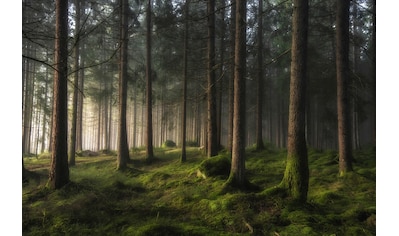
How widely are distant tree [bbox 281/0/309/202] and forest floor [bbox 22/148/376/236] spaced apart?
360 millimetres

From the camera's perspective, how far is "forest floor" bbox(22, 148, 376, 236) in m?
4.72

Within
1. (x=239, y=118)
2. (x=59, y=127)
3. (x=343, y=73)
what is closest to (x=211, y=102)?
(x=239, y=118)

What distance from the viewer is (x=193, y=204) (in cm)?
604

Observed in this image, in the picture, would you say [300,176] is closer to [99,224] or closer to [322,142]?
[99,224]

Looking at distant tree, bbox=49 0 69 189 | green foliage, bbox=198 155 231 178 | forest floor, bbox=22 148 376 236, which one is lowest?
forest floor, bbox=22 148 376 236

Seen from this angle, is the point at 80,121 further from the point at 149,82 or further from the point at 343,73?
the point at 343,73

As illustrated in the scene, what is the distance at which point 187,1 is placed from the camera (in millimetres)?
10172

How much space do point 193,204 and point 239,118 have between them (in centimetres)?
243

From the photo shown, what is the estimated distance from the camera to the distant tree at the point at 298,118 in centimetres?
524

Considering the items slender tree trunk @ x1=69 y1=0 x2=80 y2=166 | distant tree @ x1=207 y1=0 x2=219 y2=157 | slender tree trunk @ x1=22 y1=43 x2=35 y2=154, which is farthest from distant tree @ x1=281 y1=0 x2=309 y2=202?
distant tree @ x1=207 y1=0 x2=219 y2=157

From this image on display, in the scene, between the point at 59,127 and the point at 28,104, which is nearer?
the point at 59,127

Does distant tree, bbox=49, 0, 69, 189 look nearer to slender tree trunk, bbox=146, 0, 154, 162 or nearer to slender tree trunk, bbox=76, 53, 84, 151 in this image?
slender tree trunk, bbox=76, 53, 84, 151
